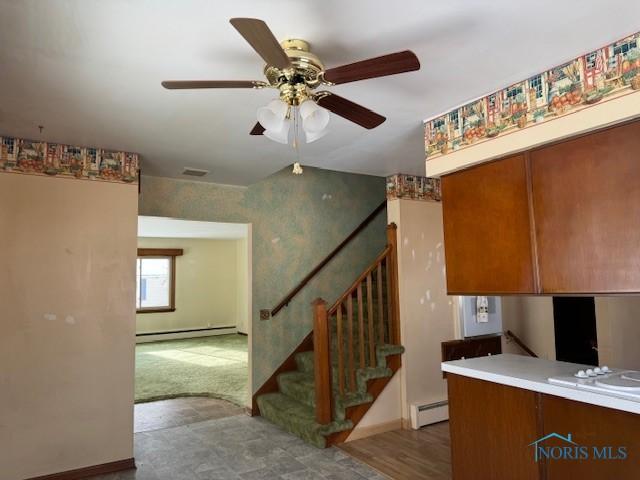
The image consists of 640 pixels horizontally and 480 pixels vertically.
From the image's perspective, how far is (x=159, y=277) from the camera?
34.6 feet

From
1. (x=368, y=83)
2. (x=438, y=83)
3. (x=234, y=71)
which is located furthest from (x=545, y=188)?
(x=234, y=71)

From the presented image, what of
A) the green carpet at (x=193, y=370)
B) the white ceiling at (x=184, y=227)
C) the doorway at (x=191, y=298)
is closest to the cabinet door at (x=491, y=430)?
the green carpet at (x=193, y=370)

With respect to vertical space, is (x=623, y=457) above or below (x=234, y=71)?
below

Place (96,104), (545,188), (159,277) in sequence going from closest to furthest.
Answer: (545,188) < (96,104) < (159,277)

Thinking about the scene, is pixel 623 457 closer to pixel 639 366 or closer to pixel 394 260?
pixel 394 260

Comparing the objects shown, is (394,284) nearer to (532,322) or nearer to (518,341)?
(518,341)

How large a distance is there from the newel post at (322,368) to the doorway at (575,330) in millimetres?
3301

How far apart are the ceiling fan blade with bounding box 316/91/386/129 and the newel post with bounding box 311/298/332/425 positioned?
Result: 6.63ft

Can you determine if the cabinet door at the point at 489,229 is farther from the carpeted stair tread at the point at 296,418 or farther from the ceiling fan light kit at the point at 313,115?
the carpeted stair tread at the point at 296,418

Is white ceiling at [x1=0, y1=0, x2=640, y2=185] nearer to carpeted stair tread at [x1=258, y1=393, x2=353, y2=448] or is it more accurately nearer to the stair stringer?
the stair stringer

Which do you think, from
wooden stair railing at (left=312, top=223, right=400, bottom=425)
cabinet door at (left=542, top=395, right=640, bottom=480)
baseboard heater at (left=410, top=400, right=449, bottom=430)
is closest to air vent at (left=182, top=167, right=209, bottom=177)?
wooden stair railing at (left=312, top=223, right=400, bottom=425)

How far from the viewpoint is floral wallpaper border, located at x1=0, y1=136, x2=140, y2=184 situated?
3.12m

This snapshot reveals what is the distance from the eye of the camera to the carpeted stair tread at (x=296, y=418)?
367 centimetres

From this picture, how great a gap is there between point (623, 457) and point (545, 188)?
130 centimetres
